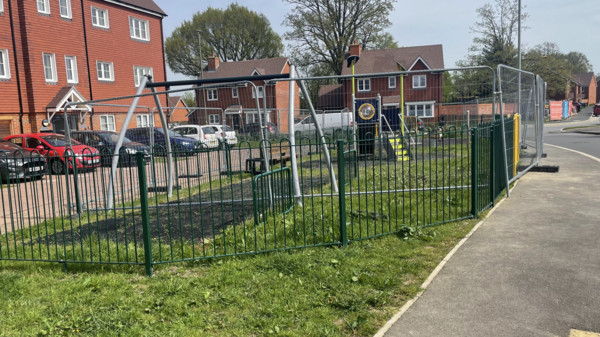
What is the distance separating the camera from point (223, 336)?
360 centimetres

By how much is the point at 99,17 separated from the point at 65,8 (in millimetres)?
2348

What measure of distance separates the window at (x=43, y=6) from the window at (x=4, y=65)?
116 inches

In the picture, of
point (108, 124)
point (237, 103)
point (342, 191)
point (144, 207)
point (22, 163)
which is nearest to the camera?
point (144, 207)

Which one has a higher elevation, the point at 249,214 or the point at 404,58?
the point at 404,58

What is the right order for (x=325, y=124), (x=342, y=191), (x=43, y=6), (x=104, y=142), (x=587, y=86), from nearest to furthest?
(x=342, y=191), (x=104, y=142), (x=325, y=124), (x=43, y=6), (x=587, y=86)

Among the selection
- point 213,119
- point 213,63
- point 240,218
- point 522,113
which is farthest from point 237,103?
point 213,63

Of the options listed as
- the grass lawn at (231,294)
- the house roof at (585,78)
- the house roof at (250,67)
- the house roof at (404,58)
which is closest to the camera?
the grass lawn at (231,294)

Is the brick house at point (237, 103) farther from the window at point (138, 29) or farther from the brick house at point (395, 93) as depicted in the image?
the window at point (138, 29)

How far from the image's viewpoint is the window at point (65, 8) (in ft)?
78.8

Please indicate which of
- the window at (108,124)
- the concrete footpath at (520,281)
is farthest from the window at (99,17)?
the concrete footpath at (520,281)

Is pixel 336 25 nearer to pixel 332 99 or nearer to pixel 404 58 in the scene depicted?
pixel 404 58

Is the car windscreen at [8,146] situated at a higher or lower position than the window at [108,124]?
lower

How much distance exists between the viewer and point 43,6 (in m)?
23.1

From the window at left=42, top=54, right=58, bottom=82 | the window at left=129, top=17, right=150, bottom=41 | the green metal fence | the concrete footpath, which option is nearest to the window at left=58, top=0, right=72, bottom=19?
the window at left=42, top=54, right=58, bottom=82
